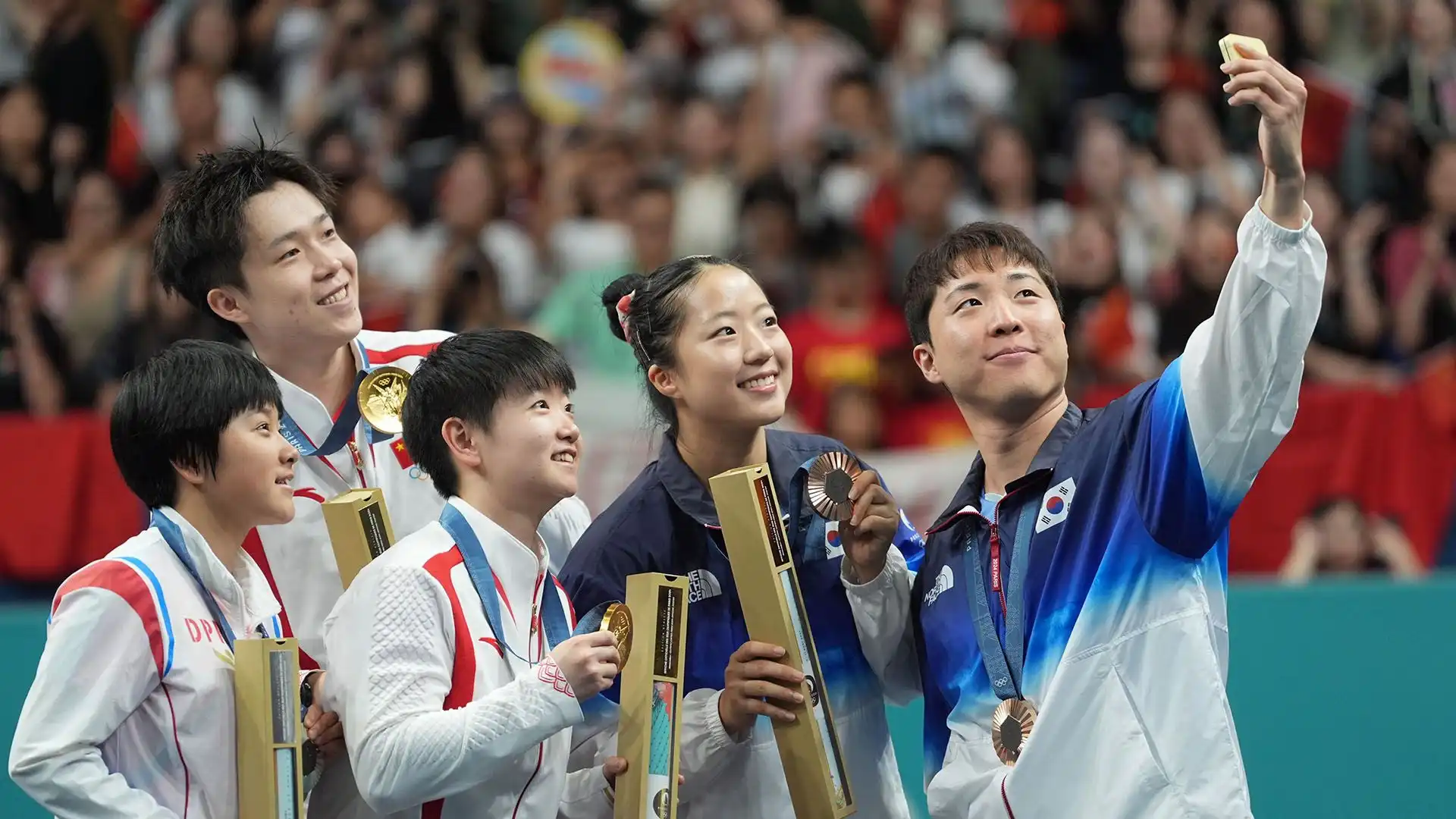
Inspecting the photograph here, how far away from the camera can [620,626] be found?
2865 millimetres

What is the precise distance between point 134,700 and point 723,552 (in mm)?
1164

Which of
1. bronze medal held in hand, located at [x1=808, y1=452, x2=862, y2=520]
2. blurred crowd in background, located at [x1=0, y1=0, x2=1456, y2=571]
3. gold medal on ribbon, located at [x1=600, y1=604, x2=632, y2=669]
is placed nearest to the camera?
gold medal on ribbon, located at [x1=600, y1=604, x2=632, y2=669]

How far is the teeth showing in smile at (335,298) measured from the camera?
3.52 m

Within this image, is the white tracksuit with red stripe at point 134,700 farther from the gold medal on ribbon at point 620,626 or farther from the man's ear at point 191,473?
the gold medal on ribbon at point 620,626

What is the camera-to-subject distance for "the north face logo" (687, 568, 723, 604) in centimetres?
332

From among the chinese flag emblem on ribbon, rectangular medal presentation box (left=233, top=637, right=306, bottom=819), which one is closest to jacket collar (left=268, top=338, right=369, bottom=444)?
the chinese flag emblem on ribbon

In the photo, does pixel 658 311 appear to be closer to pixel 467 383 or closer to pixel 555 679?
pixel 467 383

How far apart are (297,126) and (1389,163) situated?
18.9ft

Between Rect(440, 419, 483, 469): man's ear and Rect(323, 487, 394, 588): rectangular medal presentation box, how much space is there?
25cm

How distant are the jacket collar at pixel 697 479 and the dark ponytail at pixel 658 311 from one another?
9 centimetres

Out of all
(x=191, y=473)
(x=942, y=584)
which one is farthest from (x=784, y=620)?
(x=191, y=473)

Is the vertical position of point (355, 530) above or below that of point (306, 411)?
below

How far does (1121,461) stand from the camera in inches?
114

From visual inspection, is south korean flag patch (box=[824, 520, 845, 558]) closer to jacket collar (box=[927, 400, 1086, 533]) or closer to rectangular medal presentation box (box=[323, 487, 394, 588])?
jacket collar (box=[927, 400, 1086, 533])
